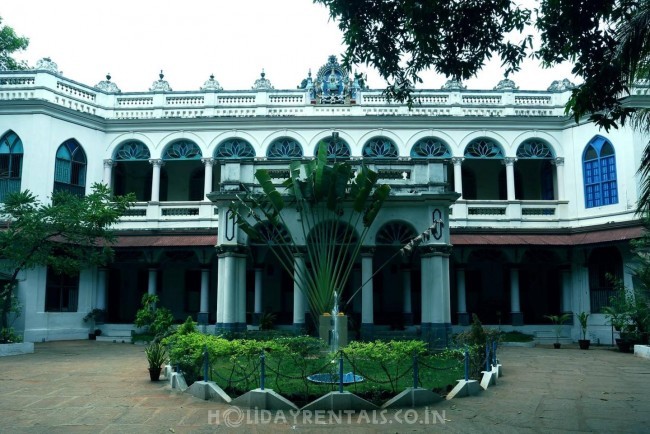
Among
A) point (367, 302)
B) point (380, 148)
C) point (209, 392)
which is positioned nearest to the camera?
point (209, 392)

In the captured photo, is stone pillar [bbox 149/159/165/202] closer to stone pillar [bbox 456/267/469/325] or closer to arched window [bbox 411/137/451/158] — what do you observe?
arched window [bbox 411/137/451/158]

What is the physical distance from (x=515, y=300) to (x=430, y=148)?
22.3 feet

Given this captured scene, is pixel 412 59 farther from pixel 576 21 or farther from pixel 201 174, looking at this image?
pixel 201 174

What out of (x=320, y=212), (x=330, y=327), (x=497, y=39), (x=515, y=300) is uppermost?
(x=497, y=39)

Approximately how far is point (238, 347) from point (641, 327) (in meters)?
13.8

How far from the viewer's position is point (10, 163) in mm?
20656

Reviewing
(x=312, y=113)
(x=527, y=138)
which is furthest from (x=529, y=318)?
(x=312, y=113)

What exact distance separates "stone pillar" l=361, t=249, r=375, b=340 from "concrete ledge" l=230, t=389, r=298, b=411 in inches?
265

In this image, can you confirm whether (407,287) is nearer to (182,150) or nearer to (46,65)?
(182,150)

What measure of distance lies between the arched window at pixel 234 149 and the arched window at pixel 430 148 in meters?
6.61

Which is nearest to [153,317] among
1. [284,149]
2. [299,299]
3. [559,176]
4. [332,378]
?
[299,299]

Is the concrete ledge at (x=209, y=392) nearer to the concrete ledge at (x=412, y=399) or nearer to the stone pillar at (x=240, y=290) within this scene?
the concrete ledge at (x=412, y=399)

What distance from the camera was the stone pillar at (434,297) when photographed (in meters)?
14.5

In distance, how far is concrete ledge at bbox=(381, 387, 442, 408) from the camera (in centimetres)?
844
